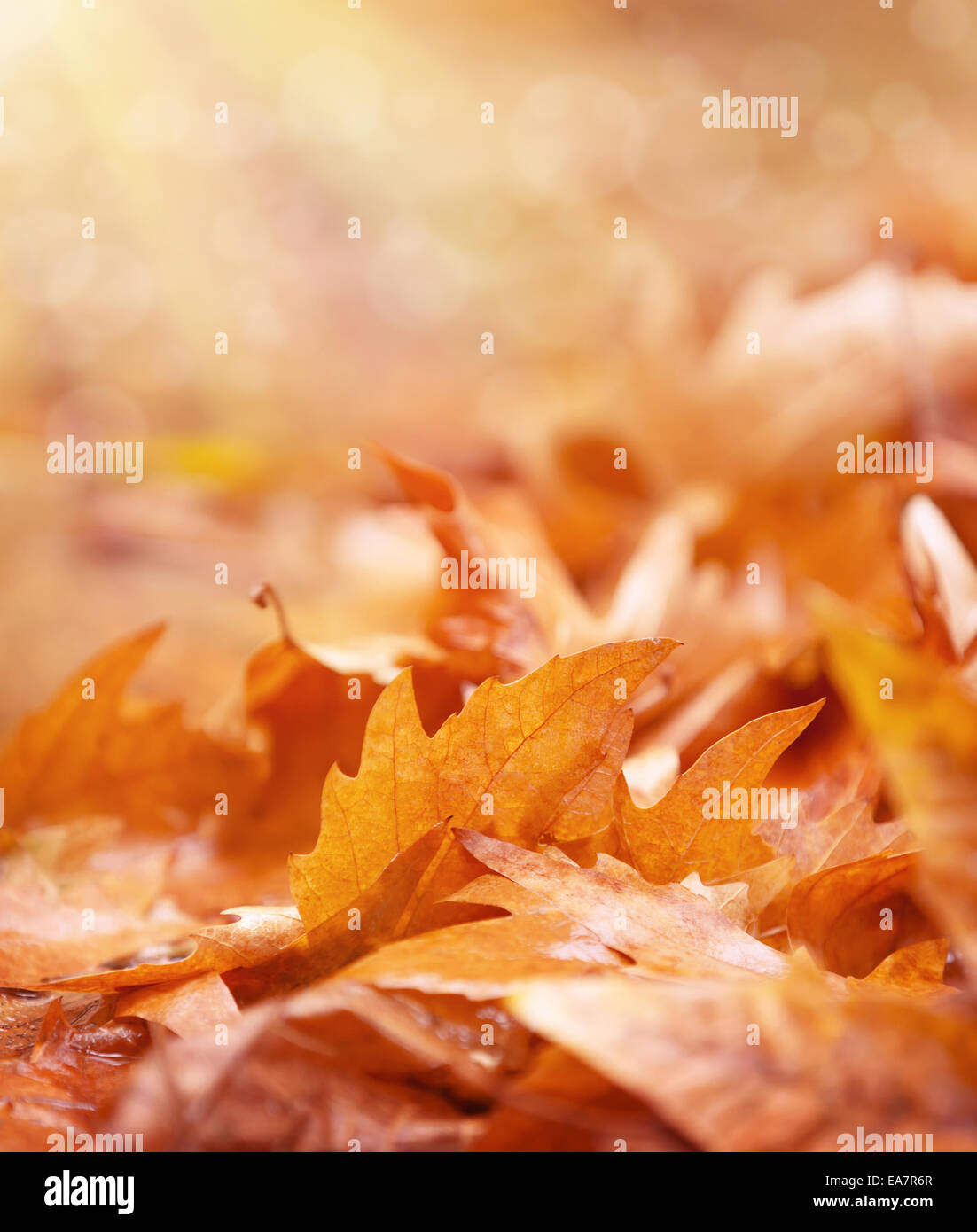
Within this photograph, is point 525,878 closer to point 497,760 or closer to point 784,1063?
point 497,760

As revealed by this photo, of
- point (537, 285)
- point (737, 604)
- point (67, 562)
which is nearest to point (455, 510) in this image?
point (737, 604)

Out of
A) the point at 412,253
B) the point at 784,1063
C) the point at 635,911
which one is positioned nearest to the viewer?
the point at 784,1063

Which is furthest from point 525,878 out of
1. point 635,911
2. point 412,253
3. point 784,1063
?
point 412,253

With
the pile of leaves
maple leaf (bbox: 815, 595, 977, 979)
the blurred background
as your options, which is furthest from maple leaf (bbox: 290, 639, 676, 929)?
the blurred background

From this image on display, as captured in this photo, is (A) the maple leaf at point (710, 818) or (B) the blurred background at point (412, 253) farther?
(B) the blurred background at point (412, 253)

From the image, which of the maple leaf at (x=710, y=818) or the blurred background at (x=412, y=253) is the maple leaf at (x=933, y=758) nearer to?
the maple leaf at (x=710, y=818)

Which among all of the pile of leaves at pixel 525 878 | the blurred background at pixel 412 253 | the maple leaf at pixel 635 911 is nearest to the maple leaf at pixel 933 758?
the pile of leaves at pixel 525 878

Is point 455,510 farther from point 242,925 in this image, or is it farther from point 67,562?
point 67,562

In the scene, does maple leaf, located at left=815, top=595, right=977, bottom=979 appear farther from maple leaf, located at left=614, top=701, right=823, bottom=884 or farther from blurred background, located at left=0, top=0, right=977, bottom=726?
blurred background, located at left=0, top=0, right=977, bottom=726
